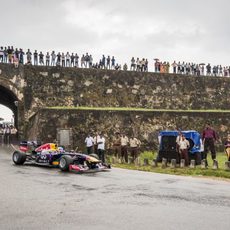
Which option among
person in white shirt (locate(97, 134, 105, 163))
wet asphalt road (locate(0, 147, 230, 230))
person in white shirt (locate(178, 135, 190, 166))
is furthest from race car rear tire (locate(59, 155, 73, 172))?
person in white shirt (locate(178, 135, 190, 166))

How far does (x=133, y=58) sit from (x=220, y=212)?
25.4m

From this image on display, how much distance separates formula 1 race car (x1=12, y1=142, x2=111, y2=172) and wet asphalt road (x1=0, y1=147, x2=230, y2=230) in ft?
3.18

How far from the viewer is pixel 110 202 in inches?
325

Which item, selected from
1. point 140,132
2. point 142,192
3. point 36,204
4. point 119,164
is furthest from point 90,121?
point 36,204

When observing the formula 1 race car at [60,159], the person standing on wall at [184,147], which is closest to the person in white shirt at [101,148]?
the formula 1 race car at [60,159]

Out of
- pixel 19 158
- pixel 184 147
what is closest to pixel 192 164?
pixel 184 147

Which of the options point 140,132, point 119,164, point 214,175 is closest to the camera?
point 214,175

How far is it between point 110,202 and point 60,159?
5838 millimetres

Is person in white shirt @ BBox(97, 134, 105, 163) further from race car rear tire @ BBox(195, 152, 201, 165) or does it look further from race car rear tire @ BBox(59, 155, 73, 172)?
race car rear tire @ BBox(59, 155, 73, 172)

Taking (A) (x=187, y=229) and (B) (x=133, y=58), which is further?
(B) (x=133, y=58)

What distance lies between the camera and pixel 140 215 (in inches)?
279

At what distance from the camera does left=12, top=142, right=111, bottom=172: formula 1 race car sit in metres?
13.5

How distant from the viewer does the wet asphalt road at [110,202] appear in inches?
256

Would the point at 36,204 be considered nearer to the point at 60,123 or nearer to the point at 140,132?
the point at 60,123
